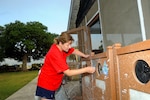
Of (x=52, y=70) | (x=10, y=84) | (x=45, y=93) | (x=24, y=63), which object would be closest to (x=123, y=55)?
(x=52, y=70)

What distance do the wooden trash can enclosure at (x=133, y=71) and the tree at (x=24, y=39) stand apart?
91.9 feet

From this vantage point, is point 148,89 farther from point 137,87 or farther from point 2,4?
point 2,4

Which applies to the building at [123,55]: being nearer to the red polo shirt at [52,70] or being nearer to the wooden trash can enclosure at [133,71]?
the wooden trash can enclosure at [133,71]

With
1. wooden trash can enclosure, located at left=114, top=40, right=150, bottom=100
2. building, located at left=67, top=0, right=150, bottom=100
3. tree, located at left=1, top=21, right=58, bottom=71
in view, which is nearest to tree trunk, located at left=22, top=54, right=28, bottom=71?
tree, located at left=1, top=21, right=58, bottom=71

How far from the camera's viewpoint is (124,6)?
2.71 meters

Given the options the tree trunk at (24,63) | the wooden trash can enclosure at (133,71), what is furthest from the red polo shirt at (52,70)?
the tree trunk at (24,63)

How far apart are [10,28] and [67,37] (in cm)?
2821

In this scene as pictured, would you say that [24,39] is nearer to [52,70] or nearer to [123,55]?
[52,70]

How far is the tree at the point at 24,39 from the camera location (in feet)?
95.7

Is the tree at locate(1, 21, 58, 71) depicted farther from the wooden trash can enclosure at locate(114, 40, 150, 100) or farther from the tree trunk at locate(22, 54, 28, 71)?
the wooden trash can enclosure at locate(114, 40, 150, 100)

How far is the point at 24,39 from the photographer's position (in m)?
29.7

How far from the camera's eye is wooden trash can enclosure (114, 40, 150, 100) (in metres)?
1.23

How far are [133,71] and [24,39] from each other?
29280mm

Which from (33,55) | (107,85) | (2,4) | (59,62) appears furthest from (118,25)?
(33,55)
